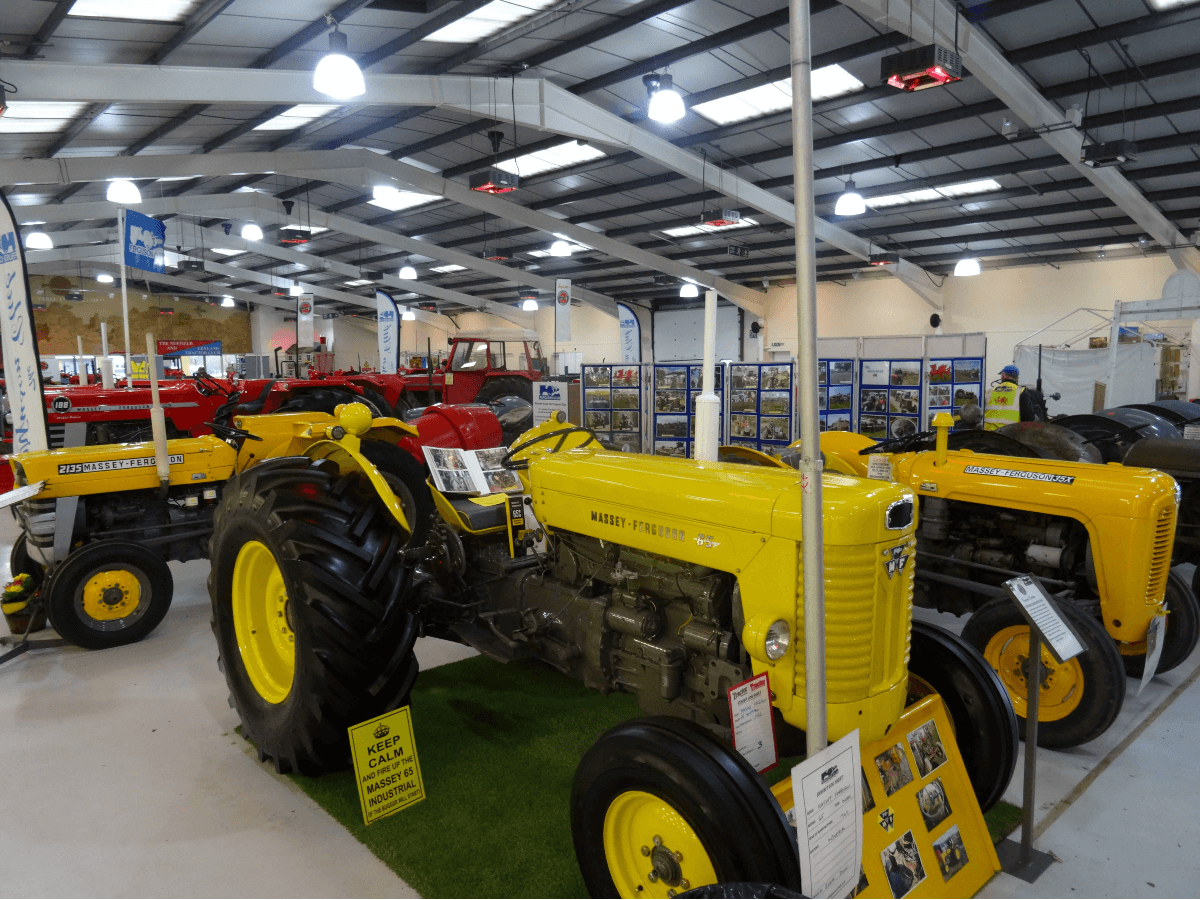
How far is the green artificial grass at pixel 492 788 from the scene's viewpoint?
2035 millimetres

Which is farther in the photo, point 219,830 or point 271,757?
point 271,757

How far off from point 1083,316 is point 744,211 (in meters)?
7.41

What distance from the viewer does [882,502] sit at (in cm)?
170

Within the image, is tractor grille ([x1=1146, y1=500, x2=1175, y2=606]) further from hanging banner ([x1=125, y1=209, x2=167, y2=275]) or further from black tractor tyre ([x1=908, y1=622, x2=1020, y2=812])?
hanging banner ([x1=125, y1=209, x2=167, y2=275])

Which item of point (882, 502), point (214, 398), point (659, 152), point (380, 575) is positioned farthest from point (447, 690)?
point (659, 152)

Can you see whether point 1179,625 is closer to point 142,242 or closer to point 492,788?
point 492,788

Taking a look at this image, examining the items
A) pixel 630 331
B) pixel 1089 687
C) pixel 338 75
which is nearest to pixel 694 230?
pixel 630 331

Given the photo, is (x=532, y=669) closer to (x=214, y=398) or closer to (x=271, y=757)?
(x=271, y=757)

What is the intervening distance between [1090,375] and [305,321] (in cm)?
1727

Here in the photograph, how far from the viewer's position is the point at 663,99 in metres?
6.57

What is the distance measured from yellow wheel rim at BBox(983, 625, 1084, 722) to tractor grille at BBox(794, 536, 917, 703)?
1263 mm

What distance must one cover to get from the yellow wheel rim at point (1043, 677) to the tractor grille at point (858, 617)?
1.26m

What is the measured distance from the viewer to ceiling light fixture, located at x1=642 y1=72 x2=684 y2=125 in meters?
6.57

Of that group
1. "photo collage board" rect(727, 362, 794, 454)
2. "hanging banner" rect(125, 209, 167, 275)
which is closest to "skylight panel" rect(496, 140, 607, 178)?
"photo collage board" rect(727, 362, 794, 454)
